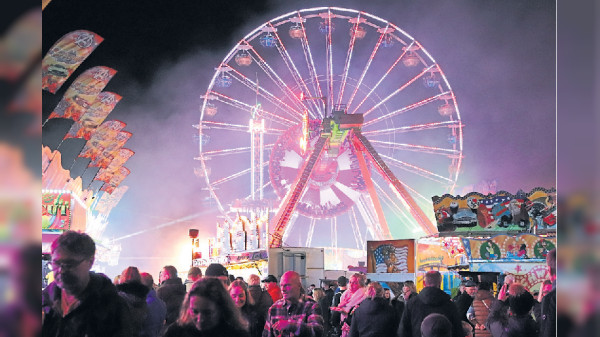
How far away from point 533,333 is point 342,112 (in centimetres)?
2927

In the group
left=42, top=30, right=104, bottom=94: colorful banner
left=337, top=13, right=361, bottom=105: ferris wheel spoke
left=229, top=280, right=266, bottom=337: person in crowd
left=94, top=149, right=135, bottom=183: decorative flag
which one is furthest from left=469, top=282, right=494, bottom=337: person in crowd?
left=94, top=149, right=135, bottom=183: decorative flag

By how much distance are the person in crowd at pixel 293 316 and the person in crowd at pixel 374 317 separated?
237 cm

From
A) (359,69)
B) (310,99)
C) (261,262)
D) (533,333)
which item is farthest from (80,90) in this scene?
(533,333)

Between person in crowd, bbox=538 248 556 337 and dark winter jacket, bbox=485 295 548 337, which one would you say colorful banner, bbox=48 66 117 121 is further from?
person in crowd, bbox=538 248 556 337

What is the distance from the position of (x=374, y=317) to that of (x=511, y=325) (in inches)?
66.5

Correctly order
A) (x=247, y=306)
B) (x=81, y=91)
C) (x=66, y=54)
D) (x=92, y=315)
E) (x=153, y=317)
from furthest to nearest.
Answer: (x=81, y=91) → (x=66, y=54) → (x=247, y=306) → (x=153, y=317) → (x=92, y=315)

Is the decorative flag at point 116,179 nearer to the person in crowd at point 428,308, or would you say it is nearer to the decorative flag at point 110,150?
the decorative flag at point 110,150

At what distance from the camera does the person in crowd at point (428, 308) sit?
7.39 m

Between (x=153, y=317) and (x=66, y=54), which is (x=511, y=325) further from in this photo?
(x=66, y=54)

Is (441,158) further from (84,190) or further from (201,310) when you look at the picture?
(201,310)

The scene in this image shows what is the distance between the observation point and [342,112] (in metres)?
35.9

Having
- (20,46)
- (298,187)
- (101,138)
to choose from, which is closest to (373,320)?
(20,46)

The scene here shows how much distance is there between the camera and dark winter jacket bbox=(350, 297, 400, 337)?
26.9 feet

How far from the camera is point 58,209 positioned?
30.0 m
